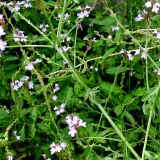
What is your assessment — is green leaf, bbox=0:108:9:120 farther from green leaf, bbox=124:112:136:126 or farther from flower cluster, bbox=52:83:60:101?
green leaf, bbox=124:112:136:126

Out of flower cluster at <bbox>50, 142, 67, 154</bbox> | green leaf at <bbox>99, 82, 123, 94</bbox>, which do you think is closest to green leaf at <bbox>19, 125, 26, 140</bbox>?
flower cluster at <bbox>50, 142, 67, 154</bbox>

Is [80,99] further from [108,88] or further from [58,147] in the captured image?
[58,147]

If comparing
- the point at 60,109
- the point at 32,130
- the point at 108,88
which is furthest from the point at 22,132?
the point at 108,88

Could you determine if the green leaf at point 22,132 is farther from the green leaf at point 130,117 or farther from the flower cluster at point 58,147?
the green leaf at point 130,117

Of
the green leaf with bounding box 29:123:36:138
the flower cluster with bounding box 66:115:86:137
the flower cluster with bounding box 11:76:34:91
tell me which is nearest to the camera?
the flower cluster with bounding box 66:115:86:137

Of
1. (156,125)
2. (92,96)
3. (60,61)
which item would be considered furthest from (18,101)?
(92,96)

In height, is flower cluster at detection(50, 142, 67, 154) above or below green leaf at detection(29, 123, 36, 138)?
below

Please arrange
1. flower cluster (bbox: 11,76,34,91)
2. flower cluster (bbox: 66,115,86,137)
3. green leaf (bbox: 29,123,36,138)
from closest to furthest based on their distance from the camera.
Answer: flower cluster (bbox: 66,115,86,137)
green leaf (bbox: 29,123,36,138)
flower cluster (bbox: 11,76,34,91)

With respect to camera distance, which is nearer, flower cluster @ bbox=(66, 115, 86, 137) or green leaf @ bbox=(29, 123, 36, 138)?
flower cluster @ bbox=(66, 115, 86, 137)
